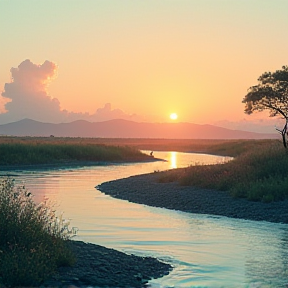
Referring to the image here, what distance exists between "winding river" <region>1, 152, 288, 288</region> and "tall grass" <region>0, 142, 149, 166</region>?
124 ft

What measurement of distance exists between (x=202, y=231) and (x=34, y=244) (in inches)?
347

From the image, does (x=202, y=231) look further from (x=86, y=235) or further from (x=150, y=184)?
(x=150, y=184)

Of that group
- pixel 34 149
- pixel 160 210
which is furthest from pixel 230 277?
pixel 34 149

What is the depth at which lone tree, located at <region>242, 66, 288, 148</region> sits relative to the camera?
44.4 metres

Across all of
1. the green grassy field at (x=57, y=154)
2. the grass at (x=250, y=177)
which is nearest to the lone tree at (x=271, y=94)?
the grass at (x=250, y=177)

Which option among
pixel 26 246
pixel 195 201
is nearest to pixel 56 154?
pixel 195 201

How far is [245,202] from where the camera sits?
2609 cm

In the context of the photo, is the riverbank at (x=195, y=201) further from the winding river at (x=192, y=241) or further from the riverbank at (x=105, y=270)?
the riverbank at (x=105, y=270)

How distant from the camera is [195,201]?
27.4 meters

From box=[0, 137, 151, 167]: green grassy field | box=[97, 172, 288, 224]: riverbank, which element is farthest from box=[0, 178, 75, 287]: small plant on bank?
box=[0, 137, 151, 167]: green grassy field

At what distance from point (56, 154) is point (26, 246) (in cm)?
6037

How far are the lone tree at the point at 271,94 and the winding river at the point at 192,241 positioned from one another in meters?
20.4

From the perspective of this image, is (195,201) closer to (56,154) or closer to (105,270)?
(105,270)

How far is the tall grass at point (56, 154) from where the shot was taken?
214 ft
